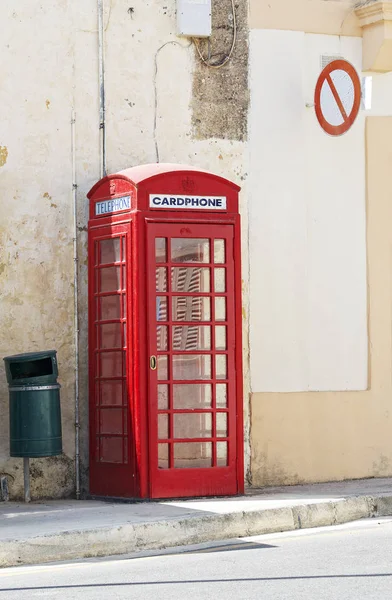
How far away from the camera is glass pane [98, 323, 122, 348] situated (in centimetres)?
1134

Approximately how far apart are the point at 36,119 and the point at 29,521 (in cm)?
381

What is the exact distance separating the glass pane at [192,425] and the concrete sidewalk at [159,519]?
57cm

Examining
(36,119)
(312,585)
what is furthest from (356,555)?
(36,119)

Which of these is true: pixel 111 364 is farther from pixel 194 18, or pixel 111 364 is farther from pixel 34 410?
pixel 194 18

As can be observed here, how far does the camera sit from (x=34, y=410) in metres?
11.1

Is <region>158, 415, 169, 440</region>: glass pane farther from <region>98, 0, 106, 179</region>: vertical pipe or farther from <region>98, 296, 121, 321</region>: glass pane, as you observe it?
<region>98, 0, 106, 179</region>: vertical pipe

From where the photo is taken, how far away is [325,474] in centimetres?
1273

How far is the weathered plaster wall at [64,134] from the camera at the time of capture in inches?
459

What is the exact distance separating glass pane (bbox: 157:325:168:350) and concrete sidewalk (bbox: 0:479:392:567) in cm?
134

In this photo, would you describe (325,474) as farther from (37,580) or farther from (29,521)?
(37,580)

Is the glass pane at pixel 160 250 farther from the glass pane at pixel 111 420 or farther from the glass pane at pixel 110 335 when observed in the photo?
the glass pane at pixel 111 420

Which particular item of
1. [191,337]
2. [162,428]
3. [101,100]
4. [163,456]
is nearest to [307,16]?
[101,100]

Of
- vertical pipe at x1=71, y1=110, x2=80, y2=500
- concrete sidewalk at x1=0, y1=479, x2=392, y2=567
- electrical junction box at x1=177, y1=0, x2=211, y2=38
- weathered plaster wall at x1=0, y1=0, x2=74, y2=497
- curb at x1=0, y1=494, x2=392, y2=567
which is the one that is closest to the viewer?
curb at x1=0, y1=494, x2=392, y2=567

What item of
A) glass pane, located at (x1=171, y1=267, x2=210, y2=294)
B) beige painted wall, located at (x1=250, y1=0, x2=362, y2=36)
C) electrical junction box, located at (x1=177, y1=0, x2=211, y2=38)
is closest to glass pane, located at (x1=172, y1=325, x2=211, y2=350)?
glass pane, located at (x1=171, y1=267, x2=210, y2=294)
